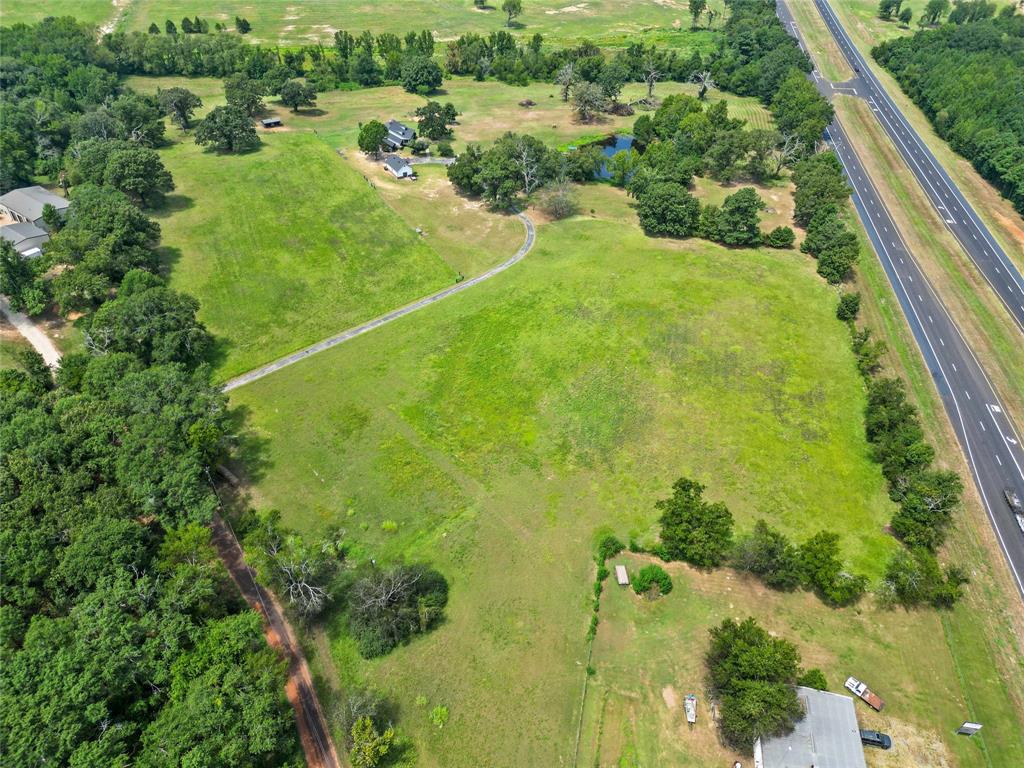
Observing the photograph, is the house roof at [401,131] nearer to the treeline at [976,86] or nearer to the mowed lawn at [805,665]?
the mowed lawn at [805,665]

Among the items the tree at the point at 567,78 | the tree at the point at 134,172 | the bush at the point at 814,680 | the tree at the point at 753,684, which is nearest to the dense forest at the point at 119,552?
the tree at the point at 134,172

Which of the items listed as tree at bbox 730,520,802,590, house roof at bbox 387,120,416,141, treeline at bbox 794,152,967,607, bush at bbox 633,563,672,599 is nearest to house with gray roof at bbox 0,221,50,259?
house roof at bbox 387,120,416,141

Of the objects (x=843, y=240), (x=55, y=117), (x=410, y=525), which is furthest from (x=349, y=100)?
(x=410, y=525)

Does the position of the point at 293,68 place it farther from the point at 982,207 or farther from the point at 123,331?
the point at 982,207

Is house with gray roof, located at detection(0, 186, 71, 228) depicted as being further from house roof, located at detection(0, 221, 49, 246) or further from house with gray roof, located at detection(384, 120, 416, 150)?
house with gray roof, located at detection(384, 120, 416, 150)

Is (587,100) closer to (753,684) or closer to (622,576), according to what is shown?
(622,576)
